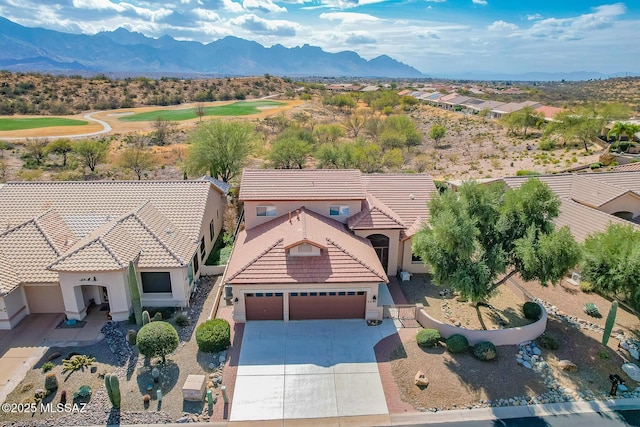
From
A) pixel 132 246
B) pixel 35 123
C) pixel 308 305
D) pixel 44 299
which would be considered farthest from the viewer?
pixel 35 123

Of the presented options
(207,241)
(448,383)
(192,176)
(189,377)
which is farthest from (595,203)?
(192,176)

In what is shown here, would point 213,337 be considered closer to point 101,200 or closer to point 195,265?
point 195,265

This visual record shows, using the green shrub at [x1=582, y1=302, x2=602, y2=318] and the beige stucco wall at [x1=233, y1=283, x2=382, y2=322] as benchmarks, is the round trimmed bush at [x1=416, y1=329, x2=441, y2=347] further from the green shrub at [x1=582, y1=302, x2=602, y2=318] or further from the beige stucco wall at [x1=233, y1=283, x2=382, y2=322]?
the green shrub at [x1=582, y1=302, x2=602, y2=318]

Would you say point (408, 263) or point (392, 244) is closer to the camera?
point (392, 244)

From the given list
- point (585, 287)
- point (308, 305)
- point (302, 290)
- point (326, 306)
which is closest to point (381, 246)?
point (326, 306)

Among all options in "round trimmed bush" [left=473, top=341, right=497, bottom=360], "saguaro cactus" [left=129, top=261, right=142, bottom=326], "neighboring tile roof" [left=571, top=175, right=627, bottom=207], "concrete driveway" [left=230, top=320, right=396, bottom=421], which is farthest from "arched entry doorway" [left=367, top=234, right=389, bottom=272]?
"neighboring tile roof" [left=571, top=175, right=627, bottom=207]

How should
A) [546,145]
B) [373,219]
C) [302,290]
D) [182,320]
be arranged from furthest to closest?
[546,145] → [373,219] → [182,320] → [302,290]

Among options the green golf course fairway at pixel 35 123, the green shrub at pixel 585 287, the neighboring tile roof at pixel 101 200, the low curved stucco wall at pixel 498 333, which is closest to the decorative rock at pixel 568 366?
the low curved stucco wall at pixel 498 333

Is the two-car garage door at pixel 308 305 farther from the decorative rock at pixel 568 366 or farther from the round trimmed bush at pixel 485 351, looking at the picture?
the decorative rock at pixel 568 366

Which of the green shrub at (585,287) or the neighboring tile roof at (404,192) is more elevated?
the neighboring tile roof at (404,192)
